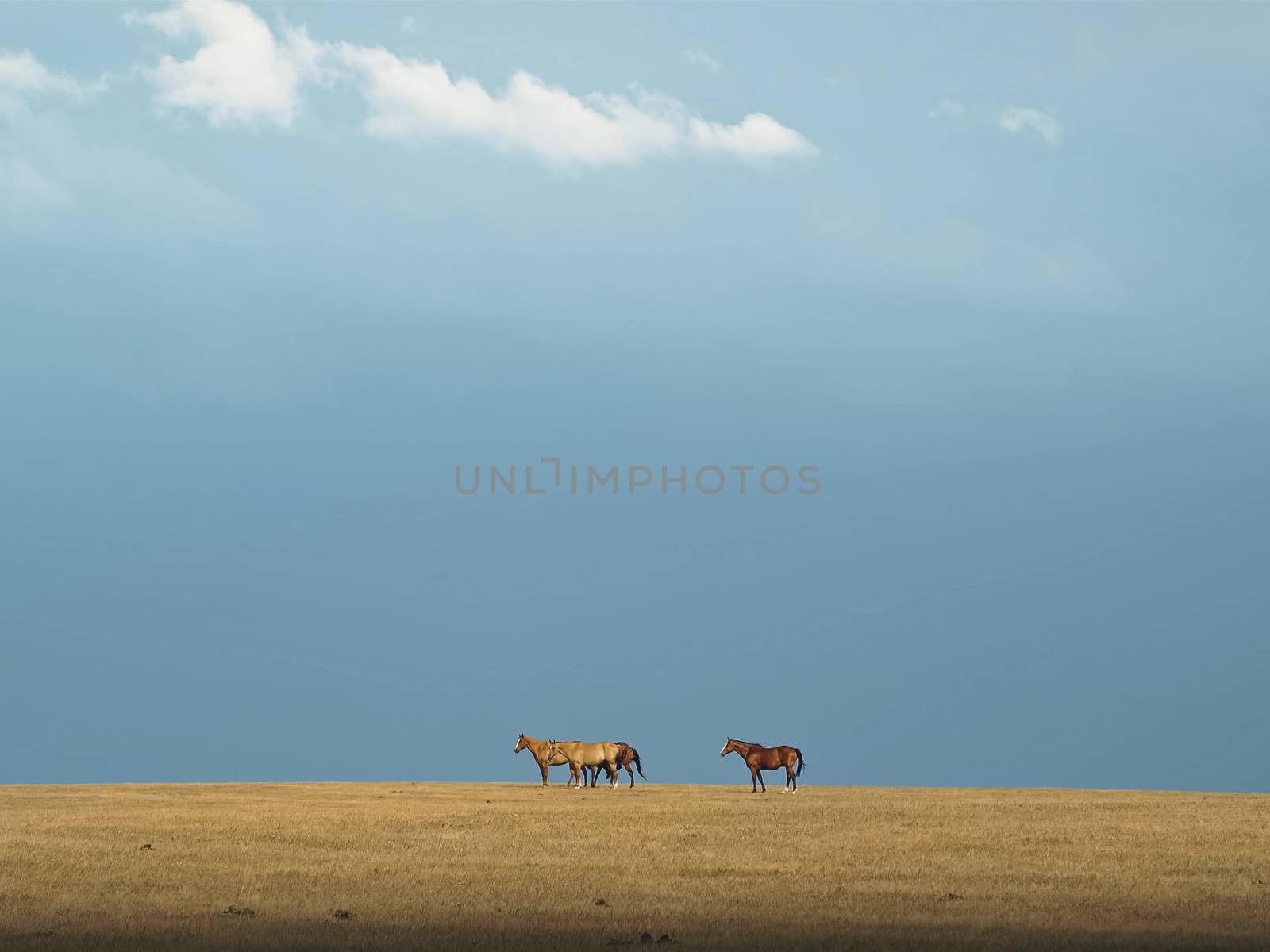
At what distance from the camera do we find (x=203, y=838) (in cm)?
3172

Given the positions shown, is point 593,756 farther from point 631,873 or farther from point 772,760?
point 631,873

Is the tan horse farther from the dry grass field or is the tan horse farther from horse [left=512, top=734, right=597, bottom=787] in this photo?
the dry grass field

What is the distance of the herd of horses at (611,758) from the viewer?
47.8 m

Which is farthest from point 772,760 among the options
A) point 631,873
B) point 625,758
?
point 631,873

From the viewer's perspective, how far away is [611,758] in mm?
51844

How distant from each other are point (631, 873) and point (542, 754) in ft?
91.2

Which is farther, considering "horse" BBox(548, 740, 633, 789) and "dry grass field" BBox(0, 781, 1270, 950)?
"horse" BBox(548, 740, 633, 789)

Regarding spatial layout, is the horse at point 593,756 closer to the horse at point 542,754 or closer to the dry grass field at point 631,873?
the horse at point 542,754

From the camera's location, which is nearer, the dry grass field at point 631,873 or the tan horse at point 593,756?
the dry grass field at point 631,873

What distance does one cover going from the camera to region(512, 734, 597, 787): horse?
53.0m

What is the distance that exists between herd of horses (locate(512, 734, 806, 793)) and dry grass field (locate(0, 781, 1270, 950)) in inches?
177

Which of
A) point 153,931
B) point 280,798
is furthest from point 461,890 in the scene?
point 280,798

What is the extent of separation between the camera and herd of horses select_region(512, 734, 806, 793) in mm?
47844

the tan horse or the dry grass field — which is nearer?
the dry grass field
